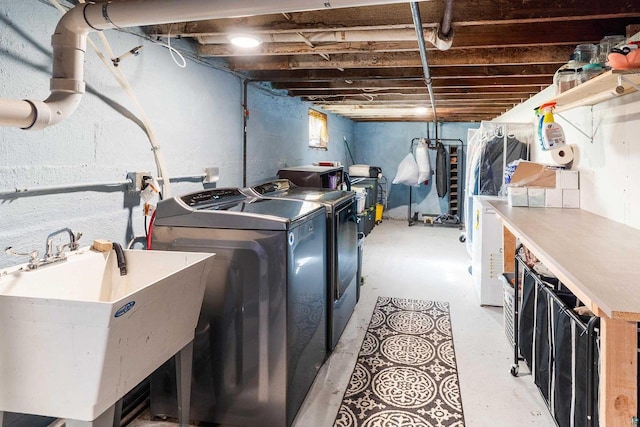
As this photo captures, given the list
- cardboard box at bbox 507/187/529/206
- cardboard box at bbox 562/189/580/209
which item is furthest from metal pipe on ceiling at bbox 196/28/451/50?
cardboard box at bbox 562/189/580/209

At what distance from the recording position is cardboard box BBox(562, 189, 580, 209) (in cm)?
322

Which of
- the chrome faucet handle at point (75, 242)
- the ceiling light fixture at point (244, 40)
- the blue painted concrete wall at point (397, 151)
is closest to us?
the chrome faucet handle at point (75, 242)

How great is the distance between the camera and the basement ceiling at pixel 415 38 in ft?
7.26

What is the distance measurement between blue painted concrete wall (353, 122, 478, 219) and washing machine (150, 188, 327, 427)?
7.33 metres

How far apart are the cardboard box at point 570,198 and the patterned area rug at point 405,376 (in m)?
1.36

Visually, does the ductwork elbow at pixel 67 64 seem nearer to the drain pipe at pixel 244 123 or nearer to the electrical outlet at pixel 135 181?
the electrical outlet at pixel 135 181

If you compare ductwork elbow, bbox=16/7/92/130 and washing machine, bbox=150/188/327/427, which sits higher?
ductwork elbow, bbox=16/7/92/130

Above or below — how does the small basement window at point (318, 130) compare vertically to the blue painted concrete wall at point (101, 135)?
above

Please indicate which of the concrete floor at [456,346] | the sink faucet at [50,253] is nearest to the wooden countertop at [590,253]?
the concrete floor at [456,346]

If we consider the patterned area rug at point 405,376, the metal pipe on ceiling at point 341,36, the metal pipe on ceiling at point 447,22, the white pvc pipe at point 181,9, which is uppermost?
the metal pipe on ceiling at point 341,36

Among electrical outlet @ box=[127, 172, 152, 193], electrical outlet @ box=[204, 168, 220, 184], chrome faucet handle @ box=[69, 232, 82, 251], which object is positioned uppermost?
electrical outlet @ box=[204, 168, 220, 184]

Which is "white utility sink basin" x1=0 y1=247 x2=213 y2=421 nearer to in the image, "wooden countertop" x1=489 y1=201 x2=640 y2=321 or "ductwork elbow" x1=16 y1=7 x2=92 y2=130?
"ductwork elbow" x1=16 y1=7 x2=92 y2=130

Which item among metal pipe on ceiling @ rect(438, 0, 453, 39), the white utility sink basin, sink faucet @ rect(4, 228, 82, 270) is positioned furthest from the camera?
metal pipe on ceiling @ rect(438, 0, 453, 39)

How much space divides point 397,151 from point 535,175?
19.6ft
